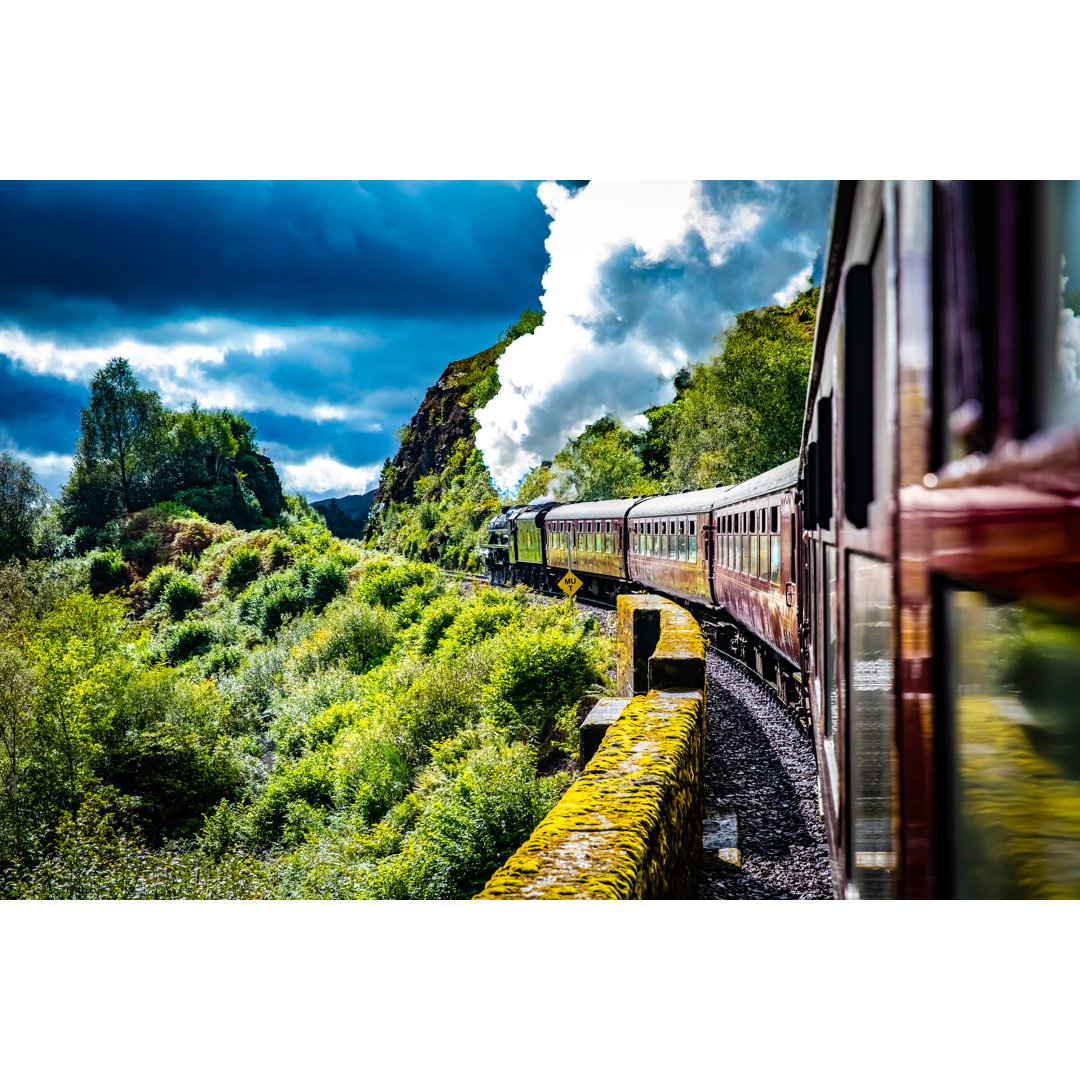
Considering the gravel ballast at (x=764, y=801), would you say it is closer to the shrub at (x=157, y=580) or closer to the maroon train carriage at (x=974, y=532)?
the maroon train carriage at (x=974, y=532)

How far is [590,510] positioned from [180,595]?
25.9 feet

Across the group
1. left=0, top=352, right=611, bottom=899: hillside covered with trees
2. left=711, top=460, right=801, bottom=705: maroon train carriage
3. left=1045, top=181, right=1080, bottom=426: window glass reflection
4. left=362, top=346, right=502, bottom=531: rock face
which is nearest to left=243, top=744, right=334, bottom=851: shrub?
left=0, top=352, right=611, bottom=899: hillside covered with trees

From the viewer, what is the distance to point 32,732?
835 centimetres

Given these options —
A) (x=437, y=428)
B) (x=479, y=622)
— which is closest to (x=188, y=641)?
(x=479, y=622)

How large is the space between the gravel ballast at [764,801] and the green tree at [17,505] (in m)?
4.76

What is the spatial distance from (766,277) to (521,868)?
161 inches

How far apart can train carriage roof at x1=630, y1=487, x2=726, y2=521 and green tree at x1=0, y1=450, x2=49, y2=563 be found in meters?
6.57

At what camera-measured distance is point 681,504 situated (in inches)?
418

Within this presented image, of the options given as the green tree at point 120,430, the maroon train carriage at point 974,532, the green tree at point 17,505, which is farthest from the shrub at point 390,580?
the maroon train carriage at point 974,532

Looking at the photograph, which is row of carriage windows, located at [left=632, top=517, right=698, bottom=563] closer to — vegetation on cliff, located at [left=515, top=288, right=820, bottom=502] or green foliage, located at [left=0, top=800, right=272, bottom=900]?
vegetation on cliff, located at [left=515, top=288, right=820, bottom=502]

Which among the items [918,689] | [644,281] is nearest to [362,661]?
[644,281]
